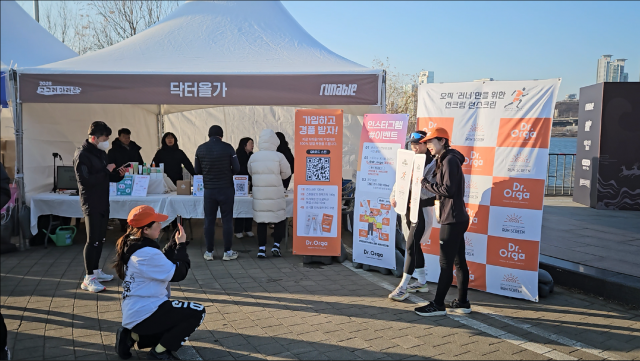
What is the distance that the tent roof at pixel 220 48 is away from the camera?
7074mm

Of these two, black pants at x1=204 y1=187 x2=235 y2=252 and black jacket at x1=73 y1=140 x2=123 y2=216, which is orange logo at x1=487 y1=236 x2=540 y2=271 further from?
black jacket at x1=73 y1=140 x2=123 y2=216

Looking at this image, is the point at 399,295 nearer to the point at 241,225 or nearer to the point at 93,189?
the point at 93,189

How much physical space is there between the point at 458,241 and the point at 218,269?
10.5ft

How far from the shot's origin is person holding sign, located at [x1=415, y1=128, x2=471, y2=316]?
422 cm

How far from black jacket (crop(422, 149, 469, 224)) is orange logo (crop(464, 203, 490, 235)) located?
0.88m

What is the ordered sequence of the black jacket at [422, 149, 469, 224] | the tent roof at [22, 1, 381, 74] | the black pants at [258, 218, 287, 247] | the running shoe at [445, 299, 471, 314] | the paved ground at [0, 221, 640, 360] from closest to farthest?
1. the paved ground at [0, 221, 640, 360]
2. the black jacket at [422, 149, 469, 224]
3. the running shoe at [445, 299, 471, 314]
4. the black pants at [258, 218, 287, 247]
5. the tent roof at [22, 1, 381, 74]

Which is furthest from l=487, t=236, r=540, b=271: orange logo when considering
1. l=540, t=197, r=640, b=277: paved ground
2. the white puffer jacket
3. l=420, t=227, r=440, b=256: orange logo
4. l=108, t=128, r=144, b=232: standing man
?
l=108, t=128, r=144, b=232: standing man

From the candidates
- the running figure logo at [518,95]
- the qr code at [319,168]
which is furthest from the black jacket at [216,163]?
the running figure logo at [518,95]

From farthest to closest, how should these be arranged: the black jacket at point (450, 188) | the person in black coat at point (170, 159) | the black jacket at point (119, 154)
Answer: the person in black coat at point (170, 159) → the black jacket at point (119, 154) → the black jacket at point (450, 188)

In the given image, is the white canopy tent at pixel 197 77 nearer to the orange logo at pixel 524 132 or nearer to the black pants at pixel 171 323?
the orange logo at pixel 524 132

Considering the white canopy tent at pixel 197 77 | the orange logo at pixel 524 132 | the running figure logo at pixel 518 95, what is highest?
the white canopy tent at pixel 197 77

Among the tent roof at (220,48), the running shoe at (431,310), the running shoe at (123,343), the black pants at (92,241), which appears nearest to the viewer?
the running shoe at (123,343)

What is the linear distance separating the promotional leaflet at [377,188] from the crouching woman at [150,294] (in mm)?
2886

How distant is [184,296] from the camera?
5035 mm
